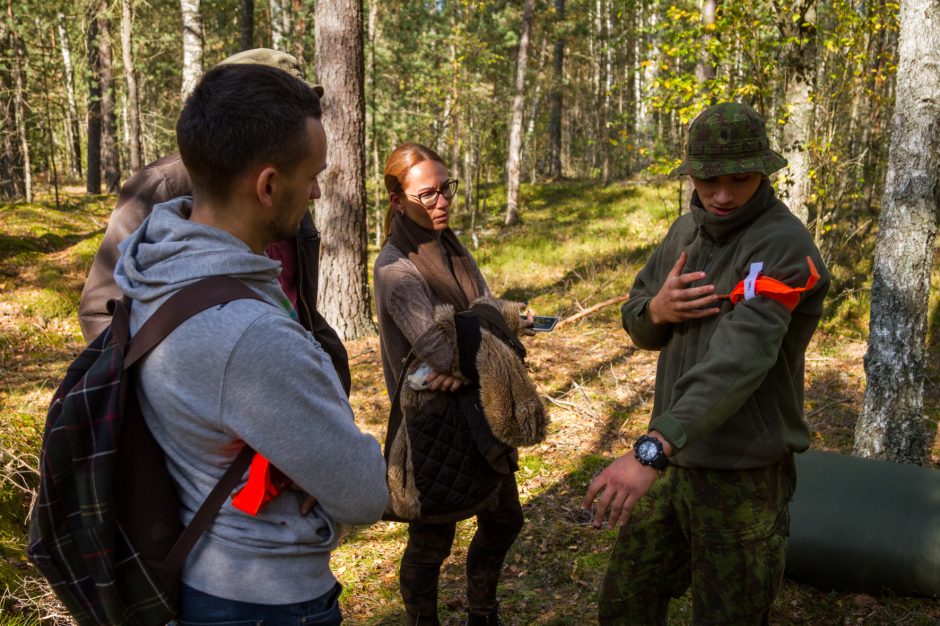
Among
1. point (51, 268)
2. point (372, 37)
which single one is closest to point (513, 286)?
point (51, 268)

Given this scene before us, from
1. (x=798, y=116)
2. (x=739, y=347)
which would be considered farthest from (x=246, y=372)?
(x=798, y=116)

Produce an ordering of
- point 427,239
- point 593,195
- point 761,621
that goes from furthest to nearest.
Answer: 1. point 593,195
2. point 427,239
3. point 761,621

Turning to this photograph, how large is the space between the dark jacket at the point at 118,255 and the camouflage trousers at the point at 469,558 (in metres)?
0.91

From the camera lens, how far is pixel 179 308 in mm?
1496

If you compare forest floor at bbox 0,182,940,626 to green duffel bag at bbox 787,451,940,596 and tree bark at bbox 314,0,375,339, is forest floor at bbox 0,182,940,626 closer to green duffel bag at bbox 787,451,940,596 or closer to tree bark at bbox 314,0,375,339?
green duffel bag at bbox 787,451,940,596

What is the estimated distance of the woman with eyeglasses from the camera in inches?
129

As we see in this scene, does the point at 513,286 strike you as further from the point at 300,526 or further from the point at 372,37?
the point at 300,526

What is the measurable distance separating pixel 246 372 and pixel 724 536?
1.86 metres

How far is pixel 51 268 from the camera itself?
11008mm

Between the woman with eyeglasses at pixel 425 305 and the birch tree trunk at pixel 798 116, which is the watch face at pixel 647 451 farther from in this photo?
the birch tree trunk at pixel 798 116

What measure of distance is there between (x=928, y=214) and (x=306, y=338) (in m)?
4.37

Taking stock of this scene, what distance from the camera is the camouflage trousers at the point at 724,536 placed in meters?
2.54

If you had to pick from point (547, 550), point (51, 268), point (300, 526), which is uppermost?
point (300, 526)

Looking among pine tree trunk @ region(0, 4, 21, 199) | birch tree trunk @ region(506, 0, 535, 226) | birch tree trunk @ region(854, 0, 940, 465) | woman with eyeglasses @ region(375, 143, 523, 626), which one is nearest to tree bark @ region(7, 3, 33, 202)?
pine tree trunk @ region(0, 4, 21, 199)
